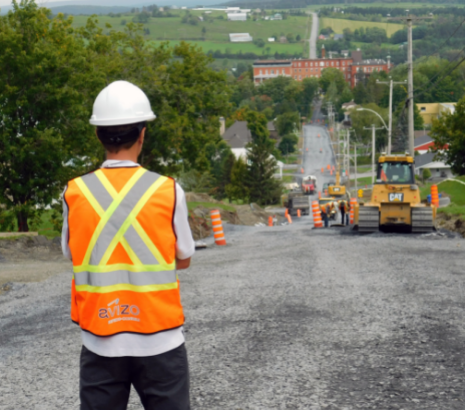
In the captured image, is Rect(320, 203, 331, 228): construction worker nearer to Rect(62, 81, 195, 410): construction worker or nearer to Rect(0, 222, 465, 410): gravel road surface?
Rect(0, 222, 465, 410): gravel road surface

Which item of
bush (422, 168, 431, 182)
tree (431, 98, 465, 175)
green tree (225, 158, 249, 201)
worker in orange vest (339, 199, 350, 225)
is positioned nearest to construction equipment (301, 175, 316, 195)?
green tree (225, 158, 249, 201)

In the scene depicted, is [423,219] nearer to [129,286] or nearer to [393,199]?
[393,199]

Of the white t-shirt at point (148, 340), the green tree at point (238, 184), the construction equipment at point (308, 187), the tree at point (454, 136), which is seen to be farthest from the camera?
the construction equipment at point (308, 187)

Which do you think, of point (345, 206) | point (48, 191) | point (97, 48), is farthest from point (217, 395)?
point (97, 48)

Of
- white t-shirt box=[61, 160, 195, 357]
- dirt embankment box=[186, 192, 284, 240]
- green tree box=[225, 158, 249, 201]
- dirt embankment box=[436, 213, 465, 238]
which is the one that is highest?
white t-shirt box=[61, 160, 195, 357]

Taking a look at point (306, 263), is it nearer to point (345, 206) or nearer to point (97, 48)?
point (345, 206)

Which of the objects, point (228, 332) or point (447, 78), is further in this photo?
point (447, 78)

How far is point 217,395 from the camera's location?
19.9 ft

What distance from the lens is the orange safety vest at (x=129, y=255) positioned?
3457 mm

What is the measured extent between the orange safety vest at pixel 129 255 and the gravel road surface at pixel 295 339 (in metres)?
2.58

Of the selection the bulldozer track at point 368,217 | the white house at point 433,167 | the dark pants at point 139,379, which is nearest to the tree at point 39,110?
the bulldozer track at point 368,217

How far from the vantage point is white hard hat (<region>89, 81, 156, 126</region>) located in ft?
12.0

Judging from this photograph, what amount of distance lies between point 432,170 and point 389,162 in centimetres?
9156

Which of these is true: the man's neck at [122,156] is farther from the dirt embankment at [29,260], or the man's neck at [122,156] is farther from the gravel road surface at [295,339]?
the dirt embankment at [29,260]
